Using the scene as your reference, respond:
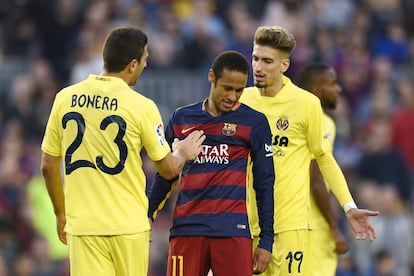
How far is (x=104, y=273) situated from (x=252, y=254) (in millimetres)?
1143

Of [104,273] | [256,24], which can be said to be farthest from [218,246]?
[256,24]

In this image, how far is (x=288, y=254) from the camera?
1027 centimetres

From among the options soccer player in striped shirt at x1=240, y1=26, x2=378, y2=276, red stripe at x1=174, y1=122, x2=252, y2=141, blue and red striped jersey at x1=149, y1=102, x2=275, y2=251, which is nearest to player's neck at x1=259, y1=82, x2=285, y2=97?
soccer player in striped shirt at x1=240, y1=26, x2=378, y2=276

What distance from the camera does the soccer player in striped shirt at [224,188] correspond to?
31.8 feet

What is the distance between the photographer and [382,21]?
20016 mm

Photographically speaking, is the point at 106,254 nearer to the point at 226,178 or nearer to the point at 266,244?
the point at 226,178

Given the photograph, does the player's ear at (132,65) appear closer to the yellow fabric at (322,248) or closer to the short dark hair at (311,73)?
the short dark hair at (311,73)

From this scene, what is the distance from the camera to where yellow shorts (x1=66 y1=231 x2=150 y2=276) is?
30.7ft

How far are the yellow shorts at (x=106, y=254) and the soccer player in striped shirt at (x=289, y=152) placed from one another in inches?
45.4

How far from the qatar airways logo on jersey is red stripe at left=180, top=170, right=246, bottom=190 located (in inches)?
3.5

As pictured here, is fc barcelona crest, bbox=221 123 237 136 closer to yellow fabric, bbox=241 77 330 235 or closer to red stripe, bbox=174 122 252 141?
red stripe, bbox=174 122 252 141

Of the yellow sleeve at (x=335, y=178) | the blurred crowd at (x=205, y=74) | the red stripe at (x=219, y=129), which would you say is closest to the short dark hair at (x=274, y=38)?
the red stripe at (x=219, y=129)

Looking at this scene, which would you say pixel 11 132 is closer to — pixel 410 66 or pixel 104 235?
pixel 410 66

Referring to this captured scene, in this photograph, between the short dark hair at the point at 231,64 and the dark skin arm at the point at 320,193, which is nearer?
the short dark hair at the point at 231,64
